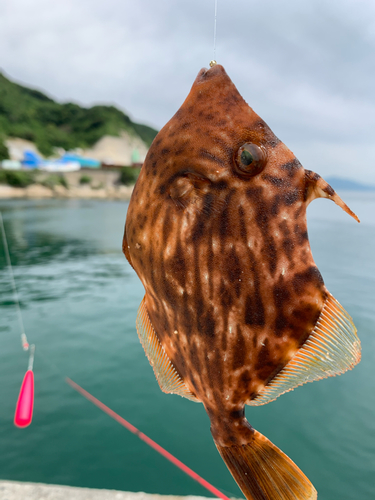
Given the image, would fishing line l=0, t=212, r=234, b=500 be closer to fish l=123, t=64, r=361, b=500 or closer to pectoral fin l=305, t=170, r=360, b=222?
fish l=123, t=64, r=361, b=500

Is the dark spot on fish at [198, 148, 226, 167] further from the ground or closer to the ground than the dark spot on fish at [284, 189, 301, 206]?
further from the ground

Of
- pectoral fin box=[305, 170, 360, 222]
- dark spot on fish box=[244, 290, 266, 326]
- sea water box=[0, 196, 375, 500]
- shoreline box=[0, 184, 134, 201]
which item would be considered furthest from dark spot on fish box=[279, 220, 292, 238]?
shoreline box=[0, 184, 134, 201]

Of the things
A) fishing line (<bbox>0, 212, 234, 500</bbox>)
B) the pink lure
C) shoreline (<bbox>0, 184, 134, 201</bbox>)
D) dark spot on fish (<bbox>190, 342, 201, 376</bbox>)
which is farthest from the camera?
shoreline (<bbox>0, 184, 134, 201</bbox>)

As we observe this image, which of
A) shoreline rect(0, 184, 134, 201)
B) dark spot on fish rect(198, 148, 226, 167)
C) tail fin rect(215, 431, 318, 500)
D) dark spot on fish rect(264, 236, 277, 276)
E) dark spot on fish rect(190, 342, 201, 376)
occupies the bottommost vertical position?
shoreline rect(0, 184, 134, 201)

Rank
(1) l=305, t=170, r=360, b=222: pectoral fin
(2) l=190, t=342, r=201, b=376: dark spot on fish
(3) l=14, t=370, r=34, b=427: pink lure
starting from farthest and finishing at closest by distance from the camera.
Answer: (3) l=14, t=370, r=34, b=427: pink lure → (2) l=190, t=342, r=201, b=376: dark spot on fish → (1) l=305, t=170, r=360, b=222: pectoral fin

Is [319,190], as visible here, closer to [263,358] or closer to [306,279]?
[306,279]

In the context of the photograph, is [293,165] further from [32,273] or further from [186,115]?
[32,273]

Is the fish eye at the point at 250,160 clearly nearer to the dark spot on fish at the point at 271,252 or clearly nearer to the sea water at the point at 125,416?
the dark spot on fish at the point at 271,252
